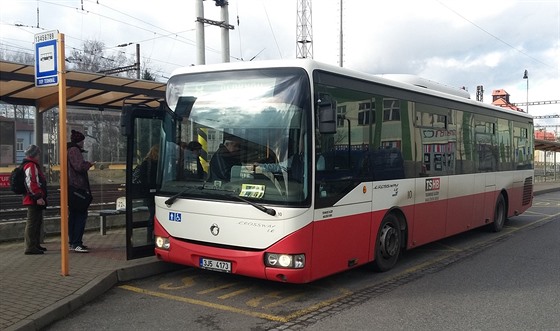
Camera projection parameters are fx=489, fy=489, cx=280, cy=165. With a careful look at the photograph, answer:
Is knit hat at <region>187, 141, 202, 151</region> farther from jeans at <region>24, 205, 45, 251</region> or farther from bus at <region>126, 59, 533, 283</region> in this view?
jeans at <region>24, 205, 45, 251</region>

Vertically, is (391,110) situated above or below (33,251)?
above

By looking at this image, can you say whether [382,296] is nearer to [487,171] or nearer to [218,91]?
[218,91]

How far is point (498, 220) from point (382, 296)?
6.87m

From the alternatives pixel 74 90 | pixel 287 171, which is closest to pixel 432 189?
pixel 287 171

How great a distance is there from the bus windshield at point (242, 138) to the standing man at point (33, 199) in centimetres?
226

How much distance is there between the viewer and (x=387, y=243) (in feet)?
24.0

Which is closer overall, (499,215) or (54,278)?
(54,278)

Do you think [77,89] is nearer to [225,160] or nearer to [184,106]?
[184,106]

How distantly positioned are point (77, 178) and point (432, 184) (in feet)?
19.3

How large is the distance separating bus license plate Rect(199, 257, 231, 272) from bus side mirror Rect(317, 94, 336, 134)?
1968 mm

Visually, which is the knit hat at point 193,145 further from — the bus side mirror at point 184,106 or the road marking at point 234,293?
the road marking at point 234,293

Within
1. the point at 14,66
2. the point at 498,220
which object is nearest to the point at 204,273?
the point at 14,66

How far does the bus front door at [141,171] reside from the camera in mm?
6898

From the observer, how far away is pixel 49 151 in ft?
32.7
